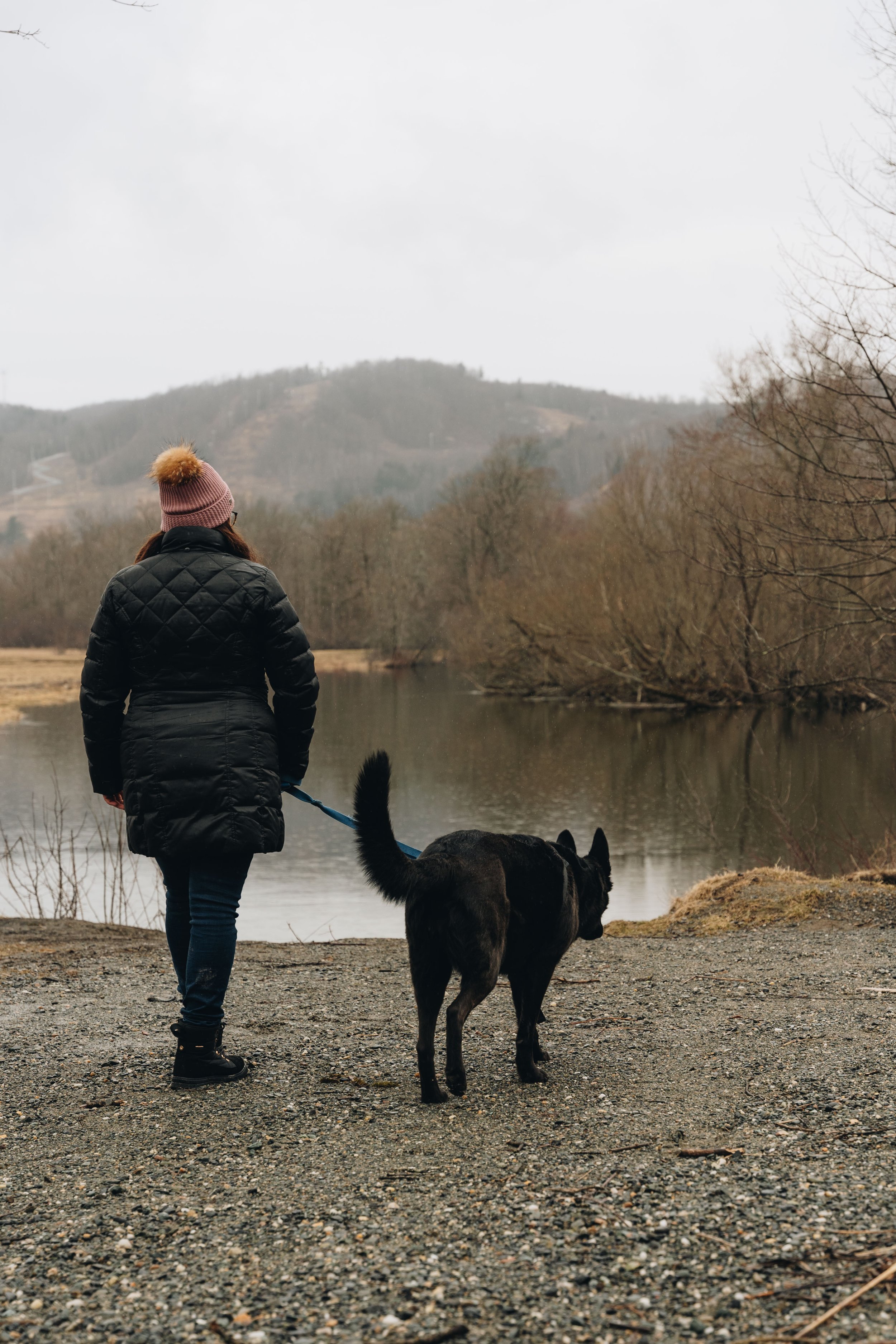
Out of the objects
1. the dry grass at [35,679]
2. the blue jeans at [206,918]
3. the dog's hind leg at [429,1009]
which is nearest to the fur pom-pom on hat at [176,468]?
the blue jeans at [206,918]

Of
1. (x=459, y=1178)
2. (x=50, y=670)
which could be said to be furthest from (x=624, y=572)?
(x=50, y=670)

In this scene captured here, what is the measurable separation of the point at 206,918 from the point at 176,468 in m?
1.71

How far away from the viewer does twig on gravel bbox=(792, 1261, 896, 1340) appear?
229 centimetres

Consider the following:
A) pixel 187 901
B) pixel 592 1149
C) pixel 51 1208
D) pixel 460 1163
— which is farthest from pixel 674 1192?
pixel 187 901

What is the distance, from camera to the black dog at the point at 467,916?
395cm

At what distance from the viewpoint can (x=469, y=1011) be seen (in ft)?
12.8

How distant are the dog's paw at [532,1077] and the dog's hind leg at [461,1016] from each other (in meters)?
0.27

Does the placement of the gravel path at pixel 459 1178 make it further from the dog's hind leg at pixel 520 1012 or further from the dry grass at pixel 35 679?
the dry grass at pixel 35 679

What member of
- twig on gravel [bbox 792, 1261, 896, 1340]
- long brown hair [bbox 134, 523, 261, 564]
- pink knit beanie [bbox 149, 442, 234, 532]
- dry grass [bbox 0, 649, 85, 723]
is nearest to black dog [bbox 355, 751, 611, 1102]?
long brown hair [bbox 134, 523, 261, 564]

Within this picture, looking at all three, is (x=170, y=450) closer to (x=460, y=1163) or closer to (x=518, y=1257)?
(x=460, y=1163)

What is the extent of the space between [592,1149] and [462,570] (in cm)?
5730

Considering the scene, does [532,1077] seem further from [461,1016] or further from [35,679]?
[35,679]

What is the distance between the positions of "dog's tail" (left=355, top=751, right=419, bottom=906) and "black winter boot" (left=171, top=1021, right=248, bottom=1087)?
2.84 ft

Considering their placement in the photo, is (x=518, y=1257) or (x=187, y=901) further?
(x=187, y=901)
